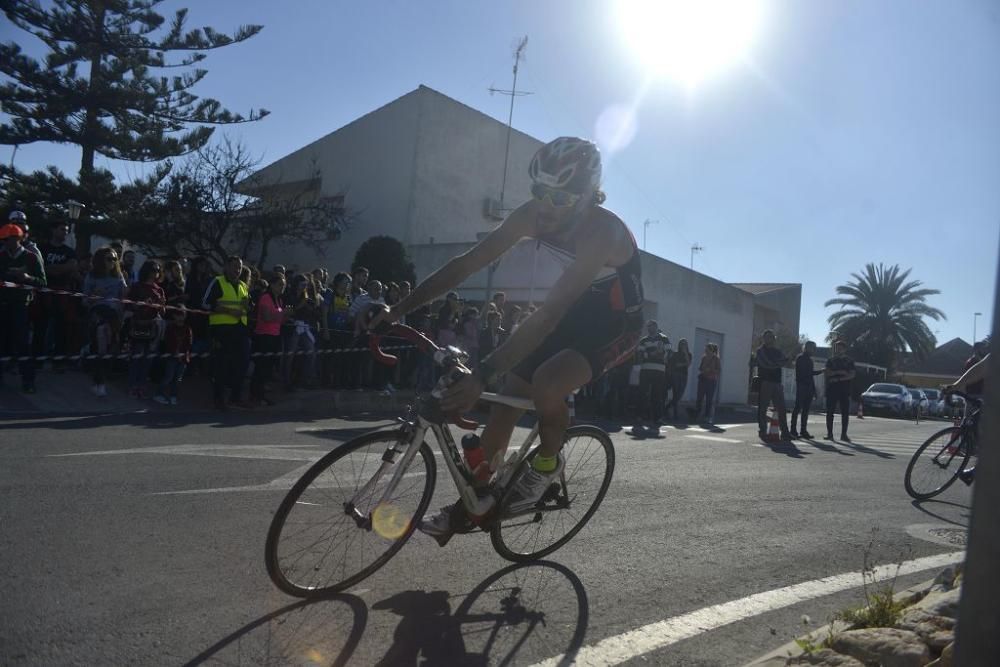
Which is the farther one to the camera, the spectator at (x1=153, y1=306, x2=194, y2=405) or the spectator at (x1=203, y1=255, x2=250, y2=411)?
the spectator at (x1=153, y1=306, x2=194, y2=405)

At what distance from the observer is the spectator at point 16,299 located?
9.73m

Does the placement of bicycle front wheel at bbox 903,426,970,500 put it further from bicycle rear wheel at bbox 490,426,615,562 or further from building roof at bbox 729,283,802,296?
building roof at bbox 729,283,802,296

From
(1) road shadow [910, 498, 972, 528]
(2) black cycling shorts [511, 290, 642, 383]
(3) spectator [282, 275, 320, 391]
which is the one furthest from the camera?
(3) spectator [282, 275, 320, 391]

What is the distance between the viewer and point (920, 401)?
1596 inches

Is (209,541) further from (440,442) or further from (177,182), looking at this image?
(177,182)

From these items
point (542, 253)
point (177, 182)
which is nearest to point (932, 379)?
point (542, 253)

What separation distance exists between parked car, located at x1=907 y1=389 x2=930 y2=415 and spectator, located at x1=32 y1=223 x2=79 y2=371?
38593 mm

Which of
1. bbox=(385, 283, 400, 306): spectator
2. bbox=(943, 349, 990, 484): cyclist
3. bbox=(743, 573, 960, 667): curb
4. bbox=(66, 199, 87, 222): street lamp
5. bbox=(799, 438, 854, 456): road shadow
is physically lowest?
bbox=(743, 573, 960, 667): curb

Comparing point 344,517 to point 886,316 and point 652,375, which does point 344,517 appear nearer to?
point 652,375

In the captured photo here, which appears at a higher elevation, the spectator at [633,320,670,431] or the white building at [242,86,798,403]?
the white building at [242,86,798,403]

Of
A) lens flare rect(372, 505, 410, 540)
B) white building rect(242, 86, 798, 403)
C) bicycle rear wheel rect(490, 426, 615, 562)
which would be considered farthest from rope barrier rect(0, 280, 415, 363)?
white building rect(242, 86, 798, 403)

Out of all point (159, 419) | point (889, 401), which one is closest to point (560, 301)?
point (159, 419)

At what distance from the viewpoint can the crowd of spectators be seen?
1002 cm

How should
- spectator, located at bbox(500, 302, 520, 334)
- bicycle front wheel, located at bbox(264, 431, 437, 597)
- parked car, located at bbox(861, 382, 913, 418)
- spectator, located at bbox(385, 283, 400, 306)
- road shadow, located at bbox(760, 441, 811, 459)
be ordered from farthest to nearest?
parked car, located at bbox(861, 382, 913, 418) < spectator, located at bbox(500, 302, 520, 334) < spectator, located at bbox(385, 283, 400, 306) < road shadow, located at bbox(760, 441, 811, 459) < bicycle front wheel, located at bbox(264, 431, 437, 597)
